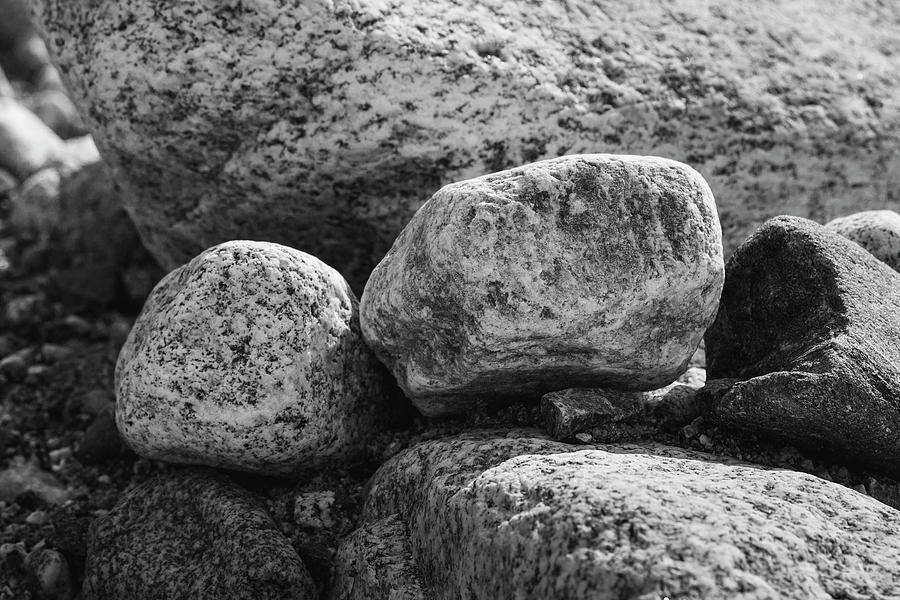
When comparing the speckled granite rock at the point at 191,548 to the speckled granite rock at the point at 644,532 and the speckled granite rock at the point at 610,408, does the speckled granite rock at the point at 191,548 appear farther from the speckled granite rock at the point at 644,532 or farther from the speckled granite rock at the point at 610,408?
the speckled granite rock at the point at 610,408

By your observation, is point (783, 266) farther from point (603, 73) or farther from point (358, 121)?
point (358, 121)

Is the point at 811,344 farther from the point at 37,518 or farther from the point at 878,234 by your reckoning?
the point at 37,518

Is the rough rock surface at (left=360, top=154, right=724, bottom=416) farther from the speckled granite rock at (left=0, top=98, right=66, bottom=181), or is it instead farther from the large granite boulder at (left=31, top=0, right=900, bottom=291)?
the speckled granite rock at (left=0, top=98, right=66, bottom=181)

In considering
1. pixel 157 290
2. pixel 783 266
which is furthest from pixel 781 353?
pixel 157 290

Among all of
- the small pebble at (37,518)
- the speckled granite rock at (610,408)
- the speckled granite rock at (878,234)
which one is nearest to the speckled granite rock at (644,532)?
the speckled granite rock at (610,408)

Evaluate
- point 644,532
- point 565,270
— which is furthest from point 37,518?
point 644,532
